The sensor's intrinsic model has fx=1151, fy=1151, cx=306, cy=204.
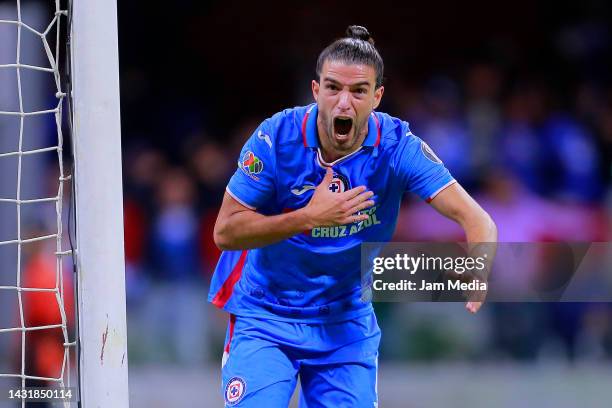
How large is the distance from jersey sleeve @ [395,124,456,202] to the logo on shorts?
933 mm

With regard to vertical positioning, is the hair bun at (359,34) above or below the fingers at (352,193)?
above

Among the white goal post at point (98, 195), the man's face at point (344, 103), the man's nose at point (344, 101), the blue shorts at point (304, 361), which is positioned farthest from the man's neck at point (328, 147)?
the white goal post at point (98, 195)

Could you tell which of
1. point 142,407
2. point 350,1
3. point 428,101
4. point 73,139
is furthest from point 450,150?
point 73,139

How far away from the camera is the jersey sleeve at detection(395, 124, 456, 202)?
4148 millimetres

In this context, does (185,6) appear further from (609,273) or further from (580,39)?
(609,273)

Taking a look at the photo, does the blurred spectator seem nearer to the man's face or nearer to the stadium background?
the stadium background

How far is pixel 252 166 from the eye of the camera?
411 cm

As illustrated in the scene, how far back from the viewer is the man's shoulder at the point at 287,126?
13.6 ft

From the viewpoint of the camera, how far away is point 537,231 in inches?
309

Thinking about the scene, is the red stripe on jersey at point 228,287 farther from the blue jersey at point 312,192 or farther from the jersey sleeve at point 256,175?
the jersey sleeve at point 256,175

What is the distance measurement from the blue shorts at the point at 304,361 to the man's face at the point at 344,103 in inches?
26.9

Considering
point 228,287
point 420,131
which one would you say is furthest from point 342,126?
point 420,131

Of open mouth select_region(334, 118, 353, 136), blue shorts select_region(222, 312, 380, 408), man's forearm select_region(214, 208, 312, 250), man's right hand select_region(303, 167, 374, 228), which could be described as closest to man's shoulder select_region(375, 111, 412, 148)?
open mouth select_region(334, 118, 353, 136)

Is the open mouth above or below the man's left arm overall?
above
